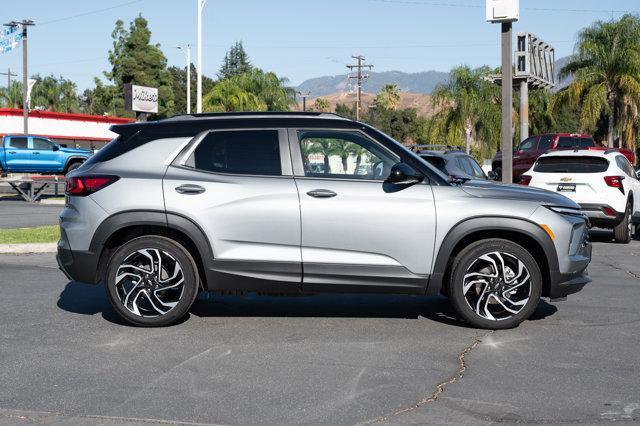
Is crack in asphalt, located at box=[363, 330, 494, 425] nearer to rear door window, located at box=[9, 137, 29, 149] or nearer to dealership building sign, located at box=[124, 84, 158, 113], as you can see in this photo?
dealership building sign, located at box=[124, 84, 158, 113]

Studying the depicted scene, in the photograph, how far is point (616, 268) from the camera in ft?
38.1

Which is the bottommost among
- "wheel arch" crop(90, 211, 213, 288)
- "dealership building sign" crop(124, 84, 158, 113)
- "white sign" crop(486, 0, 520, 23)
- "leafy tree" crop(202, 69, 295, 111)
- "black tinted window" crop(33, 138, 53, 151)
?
"wheel arch" crop(90, 211, 213, 288)

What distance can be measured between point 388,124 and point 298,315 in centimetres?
11768

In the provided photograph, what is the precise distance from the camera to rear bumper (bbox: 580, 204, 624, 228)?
14.9 meters

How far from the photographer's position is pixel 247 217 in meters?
7.12

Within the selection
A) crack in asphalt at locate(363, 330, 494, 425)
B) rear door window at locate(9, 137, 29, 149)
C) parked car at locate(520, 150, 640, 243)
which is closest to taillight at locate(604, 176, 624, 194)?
parked car at locate(520, 150, 640, 243)

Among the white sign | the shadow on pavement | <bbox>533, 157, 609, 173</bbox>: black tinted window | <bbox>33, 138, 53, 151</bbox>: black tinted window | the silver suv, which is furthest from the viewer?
<bbox>33, 138, 53, 151</bbox>: black tinted window

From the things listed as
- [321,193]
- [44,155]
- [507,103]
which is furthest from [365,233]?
[44,155]

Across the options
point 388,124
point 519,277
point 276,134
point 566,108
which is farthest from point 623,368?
point 388,124

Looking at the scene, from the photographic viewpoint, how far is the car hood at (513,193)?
7.23 meters

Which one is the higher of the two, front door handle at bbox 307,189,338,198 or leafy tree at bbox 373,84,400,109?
leafy tree at bbox 373,84,400,109

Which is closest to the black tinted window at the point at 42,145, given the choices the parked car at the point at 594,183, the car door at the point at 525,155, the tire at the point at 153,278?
the car door at the point at 525,155

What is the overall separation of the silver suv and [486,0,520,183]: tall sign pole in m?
10.5

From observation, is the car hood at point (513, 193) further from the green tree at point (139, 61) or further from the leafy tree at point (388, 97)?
the leafy tree at point (388, 97)
